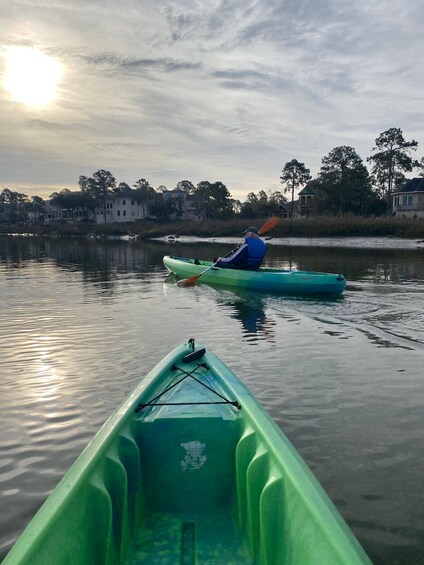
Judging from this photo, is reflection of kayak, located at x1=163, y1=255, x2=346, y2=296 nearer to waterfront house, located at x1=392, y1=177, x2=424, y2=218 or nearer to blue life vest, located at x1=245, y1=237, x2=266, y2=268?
blue life vest, located at x1=245, y1=237, x2=266, y2=268

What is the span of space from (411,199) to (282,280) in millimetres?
50052

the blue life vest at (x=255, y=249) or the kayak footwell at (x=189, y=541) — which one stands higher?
the blue life vest at (x=255, y=249)

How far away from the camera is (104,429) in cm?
301

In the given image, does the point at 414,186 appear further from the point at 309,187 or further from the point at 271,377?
the point at 271,377

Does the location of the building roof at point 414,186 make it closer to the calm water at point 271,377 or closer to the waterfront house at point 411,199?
the waterfront house at point 411,199

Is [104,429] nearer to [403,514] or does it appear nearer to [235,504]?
[235,504]

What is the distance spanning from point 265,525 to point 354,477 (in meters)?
1.46

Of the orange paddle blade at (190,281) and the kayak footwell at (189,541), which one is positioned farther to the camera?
the orange paddle blade at (190,281)

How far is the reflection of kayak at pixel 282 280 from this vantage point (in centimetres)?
1189

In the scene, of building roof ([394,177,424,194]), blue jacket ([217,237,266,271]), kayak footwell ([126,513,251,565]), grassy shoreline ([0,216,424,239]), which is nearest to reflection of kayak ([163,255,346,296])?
blue jacket ([217,237,266,271])

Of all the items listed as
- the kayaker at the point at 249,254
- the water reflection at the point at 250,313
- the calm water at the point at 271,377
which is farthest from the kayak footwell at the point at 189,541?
the kayaker at the point at 249,254

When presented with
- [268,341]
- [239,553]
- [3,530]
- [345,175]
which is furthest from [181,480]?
[345,175]

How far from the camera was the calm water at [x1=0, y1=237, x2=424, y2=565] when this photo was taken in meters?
3.40

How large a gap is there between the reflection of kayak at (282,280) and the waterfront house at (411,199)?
46.1 m
